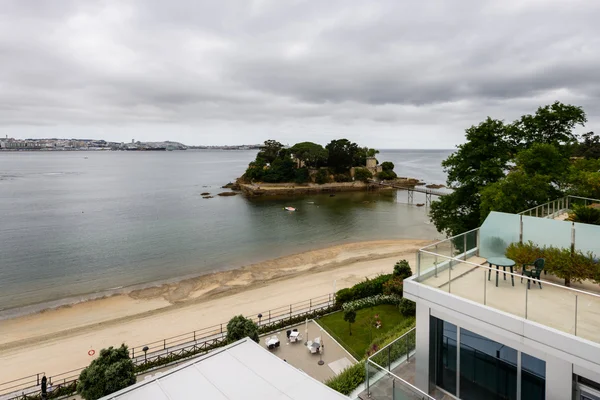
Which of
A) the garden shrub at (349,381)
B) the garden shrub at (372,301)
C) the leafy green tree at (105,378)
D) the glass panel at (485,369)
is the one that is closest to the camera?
the glass panel at (485,369)

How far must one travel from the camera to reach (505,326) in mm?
6781

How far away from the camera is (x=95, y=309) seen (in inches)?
928

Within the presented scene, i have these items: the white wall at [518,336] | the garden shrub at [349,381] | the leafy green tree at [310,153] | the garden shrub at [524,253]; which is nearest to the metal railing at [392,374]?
the white wall at [518,336]

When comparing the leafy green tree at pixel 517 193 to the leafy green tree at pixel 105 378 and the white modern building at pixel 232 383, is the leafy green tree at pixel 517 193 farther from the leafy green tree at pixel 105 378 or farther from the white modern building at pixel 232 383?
the leafy green tree at pixel 105 378

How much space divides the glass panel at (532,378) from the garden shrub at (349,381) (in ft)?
16.5

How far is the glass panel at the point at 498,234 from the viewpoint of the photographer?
9695mm

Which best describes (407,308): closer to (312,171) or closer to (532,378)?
(532,378)

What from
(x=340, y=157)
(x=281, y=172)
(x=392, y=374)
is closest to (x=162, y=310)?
(x=392, y=374)

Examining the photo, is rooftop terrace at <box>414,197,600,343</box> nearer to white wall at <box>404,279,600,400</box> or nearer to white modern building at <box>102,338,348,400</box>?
white wall at <box>404,279,600,400</box>

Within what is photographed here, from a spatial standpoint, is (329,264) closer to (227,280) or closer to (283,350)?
(227,280)

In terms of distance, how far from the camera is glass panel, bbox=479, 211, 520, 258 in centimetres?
970

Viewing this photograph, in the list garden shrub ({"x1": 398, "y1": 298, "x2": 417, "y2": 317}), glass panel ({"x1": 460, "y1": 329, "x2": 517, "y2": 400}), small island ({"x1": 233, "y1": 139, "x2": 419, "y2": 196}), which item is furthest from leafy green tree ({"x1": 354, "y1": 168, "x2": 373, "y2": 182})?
glass panel ({"x1": 460, "y1": 329, "x2": 517, "y2": 400})

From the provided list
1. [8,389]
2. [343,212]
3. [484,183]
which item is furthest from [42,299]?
[343,212]

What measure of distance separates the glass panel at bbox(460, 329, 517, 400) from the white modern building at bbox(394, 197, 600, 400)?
2cm
